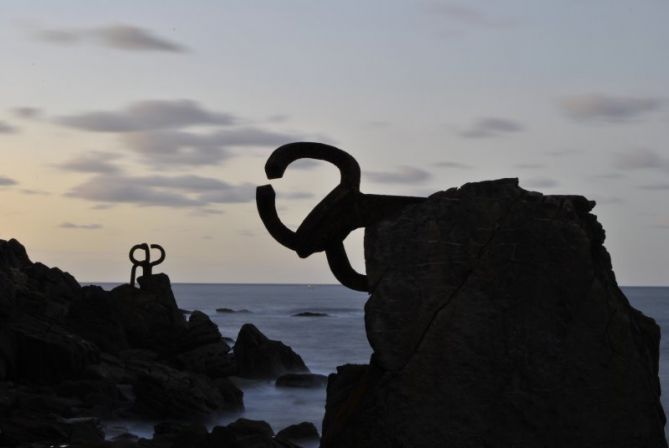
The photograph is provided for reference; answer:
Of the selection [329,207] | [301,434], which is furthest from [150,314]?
[329,207]

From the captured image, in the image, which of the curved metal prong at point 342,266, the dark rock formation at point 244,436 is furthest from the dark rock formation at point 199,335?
the curved metal prong at point 342,266

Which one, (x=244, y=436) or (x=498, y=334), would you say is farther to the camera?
(x=244, y=436)

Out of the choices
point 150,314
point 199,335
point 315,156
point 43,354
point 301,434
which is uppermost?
point 315,156

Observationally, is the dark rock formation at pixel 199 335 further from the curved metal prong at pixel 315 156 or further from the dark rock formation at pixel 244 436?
the curved metal prong at pixel 315 156

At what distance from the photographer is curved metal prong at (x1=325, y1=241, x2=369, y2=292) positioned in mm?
5840

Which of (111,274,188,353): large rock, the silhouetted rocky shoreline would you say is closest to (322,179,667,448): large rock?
the silhouetted rocky shoreline

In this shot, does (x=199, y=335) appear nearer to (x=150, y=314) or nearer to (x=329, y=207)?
(x=150, y=314)

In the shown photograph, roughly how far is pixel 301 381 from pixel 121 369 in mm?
4848

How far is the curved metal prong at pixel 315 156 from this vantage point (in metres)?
5.70

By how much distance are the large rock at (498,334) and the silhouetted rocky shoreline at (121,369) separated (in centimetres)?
292

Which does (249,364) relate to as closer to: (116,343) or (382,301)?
(116,343)

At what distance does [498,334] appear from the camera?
17.6ft

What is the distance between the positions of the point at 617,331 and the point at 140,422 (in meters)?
8.29

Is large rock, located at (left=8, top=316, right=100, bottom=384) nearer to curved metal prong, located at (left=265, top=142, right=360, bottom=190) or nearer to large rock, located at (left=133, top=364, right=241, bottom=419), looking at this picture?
large rock, located at (left=133, top=364, right=241, bottom=419)
